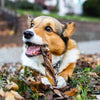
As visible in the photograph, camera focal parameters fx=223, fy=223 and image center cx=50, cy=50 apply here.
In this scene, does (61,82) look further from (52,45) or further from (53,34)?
(53,34)

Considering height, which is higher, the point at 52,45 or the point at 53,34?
the point at 53,34

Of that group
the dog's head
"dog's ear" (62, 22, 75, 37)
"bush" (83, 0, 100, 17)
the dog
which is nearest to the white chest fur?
the dog

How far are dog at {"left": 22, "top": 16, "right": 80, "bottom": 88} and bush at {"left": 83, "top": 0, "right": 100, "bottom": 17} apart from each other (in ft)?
41.9

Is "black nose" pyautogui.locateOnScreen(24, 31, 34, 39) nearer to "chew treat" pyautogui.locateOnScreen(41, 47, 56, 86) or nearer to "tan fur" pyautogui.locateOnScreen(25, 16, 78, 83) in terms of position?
"tan fur" pyautogui.locateOnScreen(25, 16, 78, 83)

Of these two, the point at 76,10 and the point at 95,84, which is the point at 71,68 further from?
the point at 76,10

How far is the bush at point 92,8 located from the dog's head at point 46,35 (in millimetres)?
12822

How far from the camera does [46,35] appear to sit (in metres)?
2.53

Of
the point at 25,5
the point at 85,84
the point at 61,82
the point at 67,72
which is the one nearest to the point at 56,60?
the point at 67,72

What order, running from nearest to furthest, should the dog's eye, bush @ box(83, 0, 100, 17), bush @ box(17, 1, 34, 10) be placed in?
the dog's eye, bush @ box(17, 1, 34, 10), bush @ box(83, 0, 100, 17)

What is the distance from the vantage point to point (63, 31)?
276 centimetres

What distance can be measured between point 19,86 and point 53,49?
604mm

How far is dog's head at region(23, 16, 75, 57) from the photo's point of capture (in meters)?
2.39

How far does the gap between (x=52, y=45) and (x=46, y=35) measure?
0.15 meters

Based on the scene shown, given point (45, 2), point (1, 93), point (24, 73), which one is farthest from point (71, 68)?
point (45, 2)
